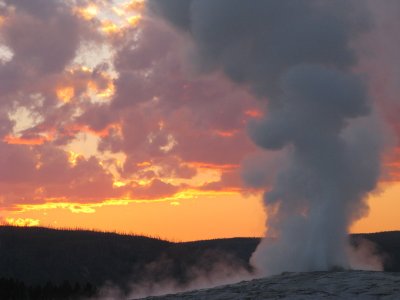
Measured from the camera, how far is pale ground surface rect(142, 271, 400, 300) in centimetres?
4222

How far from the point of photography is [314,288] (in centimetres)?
4416

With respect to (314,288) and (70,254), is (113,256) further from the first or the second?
(314,288)

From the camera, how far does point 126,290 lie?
10588 cm

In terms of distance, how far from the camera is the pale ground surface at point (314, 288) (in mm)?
42219

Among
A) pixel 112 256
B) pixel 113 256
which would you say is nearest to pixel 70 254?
pixel 112 256

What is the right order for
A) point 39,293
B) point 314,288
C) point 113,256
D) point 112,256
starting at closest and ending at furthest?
point 314,288
point 39,293
point 112,256
point 113,256

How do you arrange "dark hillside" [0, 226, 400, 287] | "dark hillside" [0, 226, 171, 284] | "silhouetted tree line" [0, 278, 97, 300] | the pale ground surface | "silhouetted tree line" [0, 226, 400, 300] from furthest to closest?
"dark hillside" [0, 226, 400, 287] → "dark hillside" [0, 226, 171, 284] → "silhouetted tree line" [0, 226, 400, 300] → "silhouetted tree line" [0, 278, 97, 300] → the pale ground surface

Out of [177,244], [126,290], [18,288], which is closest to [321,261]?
[18,288]

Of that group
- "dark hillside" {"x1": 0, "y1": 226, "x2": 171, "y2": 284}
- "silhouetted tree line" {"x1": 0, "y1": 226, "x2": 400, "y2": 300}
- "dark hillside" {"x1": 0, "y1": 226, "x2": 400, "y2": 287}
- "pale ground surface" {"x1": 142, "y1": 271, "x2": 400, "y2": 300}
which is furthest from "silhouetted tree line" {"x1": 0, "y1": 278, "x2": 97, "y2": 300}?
"dark hillside" {"x1": 0, "y1": 226, "x2": 171, "y2": 284}

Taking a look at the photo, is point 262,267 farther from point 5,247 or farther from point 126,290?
point 5,247

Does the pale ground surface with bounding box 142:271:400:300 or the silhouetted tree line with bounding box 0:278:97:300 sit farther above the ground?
the silhouetted tree line with bounding box 0:278:97:300

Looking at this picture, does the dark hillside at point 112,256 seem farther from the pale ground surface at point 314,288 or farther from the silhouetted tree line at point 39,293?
the pale ground surface at point 314,288

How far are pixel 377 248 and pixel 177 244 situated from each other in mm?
34655

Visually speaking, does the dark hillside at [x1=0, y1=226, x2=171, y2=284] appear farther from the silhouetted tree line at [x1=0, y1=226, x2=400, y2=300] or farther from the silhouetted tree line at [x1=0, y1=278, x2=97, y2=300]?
the silhouetted tree line at [x1=0, y1=278, x2=97, y2=300]
